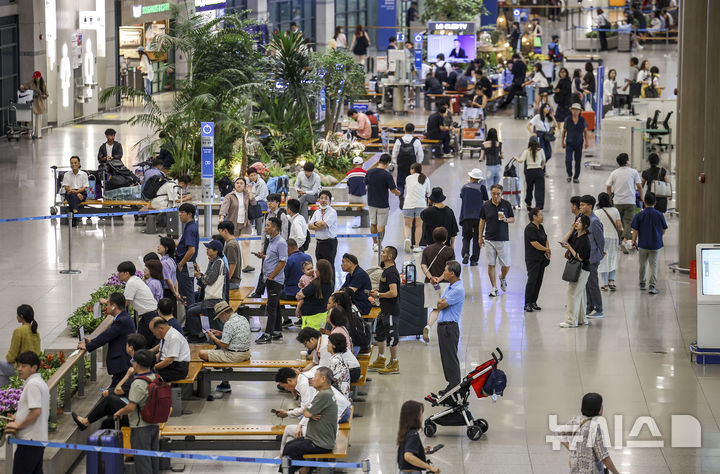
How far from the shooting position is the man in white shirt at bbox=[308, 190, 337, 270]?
16375mm

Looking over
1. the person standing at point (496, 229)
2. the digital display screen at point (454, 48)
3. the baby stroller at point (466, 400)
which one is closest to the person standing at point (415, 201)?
the person standing at point (496, 229)

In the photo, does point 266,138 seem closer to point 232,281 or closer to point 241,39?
point 241,39

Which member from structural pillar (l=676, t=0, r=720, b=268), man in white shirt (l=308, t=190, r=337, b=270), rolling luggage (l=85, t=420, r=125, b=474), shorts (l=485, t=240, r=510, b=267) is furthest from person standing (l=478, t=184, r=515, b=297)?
rolling luggage (l=85, t=420, r=125, b=474)

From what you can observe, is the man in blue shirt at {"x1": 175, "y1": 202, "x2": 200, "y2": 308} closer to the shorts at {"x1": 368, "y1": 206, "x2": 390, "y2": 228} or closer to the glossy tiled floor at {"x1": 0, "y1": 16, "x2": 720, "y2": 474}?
the glossy tiled floor at {"x1": 0, "y1": 16, "x2": 720, "y2": 474}

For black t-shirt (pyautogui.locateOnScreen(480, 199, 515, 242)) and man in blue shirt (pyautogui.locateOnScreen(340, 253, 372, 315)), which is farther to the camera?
black t-shirt (pyautogui.locateOnScreen(480, 199, 515, 242))

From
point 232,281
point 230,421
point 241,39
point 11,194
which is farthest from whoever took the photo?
point 241,39

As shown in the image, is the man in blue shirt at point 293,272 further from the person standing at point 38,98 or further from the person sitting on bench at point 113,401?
the person standing at point 38,98

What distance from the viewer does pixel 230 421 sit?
1202 cm

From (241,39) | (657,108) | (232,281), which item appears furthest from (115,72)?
(232,281)

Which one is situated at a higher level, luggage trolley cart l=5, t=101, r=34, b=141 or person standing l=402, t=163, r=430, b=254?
luggage trolley cart l=5, t=101, r=34, b=141

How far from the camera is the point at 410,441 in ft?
30.9

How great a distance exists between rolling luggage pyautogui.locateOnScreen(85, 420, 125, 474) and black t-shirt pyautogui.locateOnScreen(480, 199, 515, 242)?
7710mm

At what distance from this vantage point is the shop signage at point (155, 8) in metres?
37.7

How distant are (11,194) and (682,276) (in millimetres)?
13535
